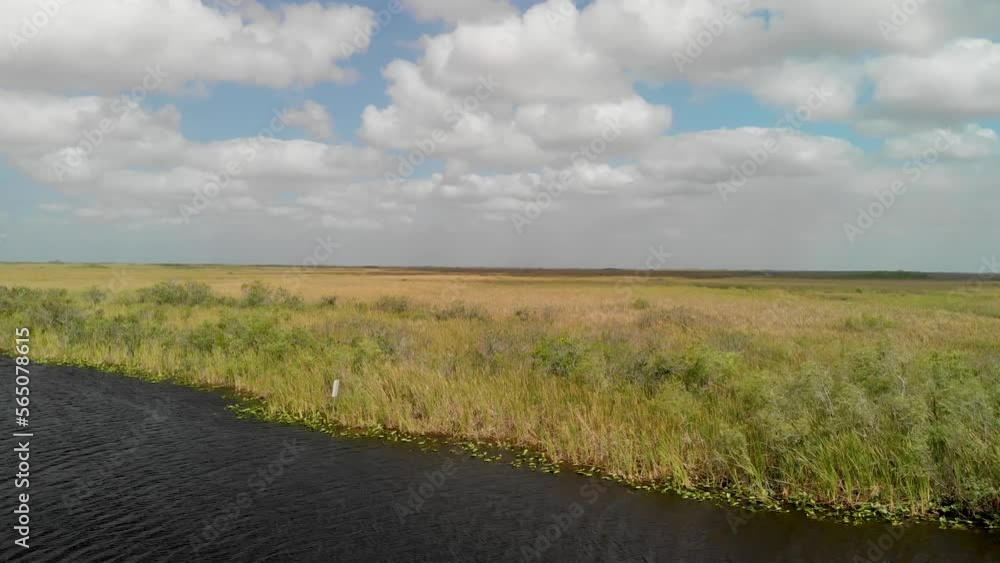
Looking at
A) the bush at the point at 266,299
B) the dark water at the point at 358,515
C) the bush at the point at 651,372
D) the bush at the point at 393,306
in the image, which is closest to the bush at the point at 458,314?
the bush at the point at 393,306

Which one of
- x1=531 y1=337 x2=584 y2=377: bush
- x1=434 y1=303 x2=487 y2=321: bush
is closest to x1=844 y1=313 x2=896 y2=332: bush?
x1=531 y1=337 x2=584 y2=377: bush

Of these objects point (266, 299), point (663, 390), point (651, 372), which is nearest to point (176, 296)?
point (266, 299)

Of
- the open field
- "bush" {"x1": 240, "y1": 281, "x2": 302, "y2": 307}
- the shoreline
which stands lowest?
the shoreline

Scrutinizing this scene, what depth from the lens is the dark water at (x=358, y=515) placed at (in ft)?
31.5

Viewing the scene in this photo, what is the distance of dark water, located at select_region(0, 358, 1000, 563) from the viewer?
378 inches

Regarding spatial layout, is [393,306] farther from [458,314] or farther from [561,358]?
[561,358]

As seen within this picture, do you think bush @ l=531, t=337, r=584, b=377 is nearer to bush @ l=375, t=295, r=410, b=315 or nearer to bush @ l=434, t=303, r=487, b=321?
bush @ l=434, t=303, r=487, b=321

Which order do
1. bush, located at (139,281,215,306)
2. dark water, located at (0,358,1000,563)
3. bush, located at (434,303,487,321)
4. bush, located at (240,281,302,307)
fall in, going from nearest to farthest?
1. dark water, located at (0,358,1000,563)
2. bush, located at (434,303,487,321)
3. bush, located at (240,281,302,307)
4. bush, located at (139,281,215,306)

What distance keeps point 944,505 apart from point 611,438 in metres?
6.48

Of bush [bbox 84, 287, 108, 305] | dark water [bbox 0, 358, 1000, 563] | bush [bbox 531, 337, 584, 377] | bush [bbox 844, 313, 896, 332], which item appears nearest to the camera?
dark water [bbox 0, 358, 1000, 563]

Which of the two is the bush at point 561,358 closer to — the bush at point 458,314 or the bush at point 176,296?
the bush at point 458,314

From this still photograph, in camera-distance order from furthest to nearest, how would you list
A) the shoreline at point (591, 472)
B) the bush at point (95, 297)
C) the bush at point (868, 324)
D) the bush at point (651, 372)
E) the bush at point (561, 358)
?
the bush at point (95, 297)
the bush at point (868, 324)
the bush at point (561, 358)
the bush at point (651, 372)
the shoreline at point (591, 472)

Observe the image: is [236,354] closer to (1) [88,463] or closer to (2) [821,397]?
→ (1) [88,463]

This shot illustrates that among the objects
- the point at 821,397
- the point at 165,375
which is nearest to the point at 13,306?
the point at 165,375
